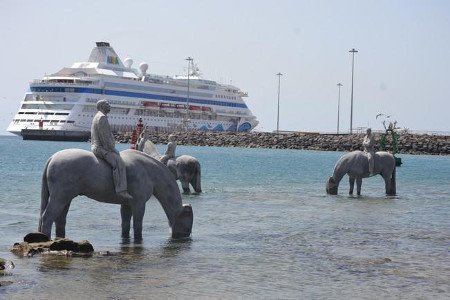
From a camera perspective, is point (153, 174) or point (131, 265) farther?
point (153, 174)

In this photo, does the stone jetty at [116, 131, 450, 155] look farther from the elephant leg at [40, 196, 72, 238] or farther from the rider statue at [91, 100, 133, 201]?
the elephant leg at [40, 196, 72, 238]

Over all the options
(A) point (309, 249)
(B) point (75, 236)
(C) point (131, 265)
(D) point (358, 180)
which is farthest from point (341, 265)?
(D) point (358, 180)

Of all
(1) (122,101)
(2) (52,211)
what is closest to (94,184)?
(2) (52,211)

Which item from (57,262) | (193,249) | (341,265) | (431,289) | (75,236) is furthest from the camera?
(75,236)

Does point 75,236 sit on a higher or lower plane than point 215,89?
lower

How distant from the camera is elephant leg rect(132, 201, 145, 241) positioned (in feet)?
50.3

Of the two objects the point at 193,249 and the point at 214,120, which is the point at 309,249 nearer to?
the point at 193,249

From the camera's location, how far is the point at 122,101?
139125 mm

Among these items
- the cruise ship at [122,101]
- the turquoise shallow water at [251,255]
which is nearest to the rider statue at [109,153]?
the turquoise shallow water at [251,255]

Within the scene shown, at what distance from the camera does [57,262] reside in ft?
43.7

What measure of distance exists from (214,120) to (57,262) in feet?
472

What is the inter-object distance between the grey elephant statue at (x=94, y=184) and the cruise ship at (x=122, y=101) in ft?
347

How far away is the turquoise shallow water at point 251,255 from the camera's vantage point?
1190 cm

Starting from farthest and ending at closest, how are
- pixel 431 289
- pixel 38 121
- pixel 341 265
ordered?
pixel 38 121 → pixel 341 265 → pixel 431 289
